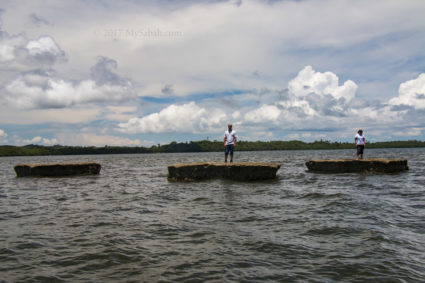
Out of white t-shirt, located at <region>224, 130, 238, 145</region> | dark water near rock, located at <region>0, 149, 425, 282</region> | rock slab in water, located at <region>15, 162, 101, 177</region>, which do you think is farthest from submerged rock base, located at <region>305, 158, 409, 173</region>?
rock slab in water, located at <region>15, 162, 101, 177</region>

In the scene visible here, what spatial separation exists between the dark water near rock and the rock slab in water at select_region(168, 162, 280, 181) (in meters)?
6.59

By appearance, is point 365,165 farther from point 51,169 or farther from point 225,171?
point 51,169

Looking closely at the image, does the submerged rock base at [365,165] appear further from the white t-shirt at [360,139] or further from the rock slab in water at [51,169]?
the rock slab in water at [51,169]

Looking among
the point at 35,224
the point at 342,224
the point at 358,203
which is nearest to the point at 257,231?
the point at 342,224

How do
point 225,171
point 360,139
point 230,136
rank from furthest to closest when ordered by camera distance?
1. point 360,139
2. point 230,136
3. point 225,171

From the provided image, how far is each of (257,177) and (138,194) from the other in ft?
26.5

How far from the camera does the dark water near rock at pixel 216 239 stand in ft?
17.7

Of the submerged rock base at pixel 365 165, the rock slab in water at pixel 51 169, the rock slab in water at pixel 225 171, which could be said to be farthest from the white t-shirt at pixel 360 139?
the rock slab in water at pixel 51 169

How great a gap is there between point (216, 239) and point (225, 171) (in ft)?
42.2

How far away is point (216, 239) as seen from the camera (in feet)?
23.9

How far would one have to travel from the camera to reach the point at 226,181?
19.4 meters

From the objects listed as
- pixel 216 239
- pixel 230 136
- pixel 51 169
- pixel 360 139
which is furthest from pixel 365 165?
pixel 51 169

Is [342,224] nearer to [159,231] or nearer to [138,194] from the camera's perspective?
[159,231]

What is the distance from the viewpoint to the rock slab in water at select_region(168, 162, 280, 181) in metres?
19.6
